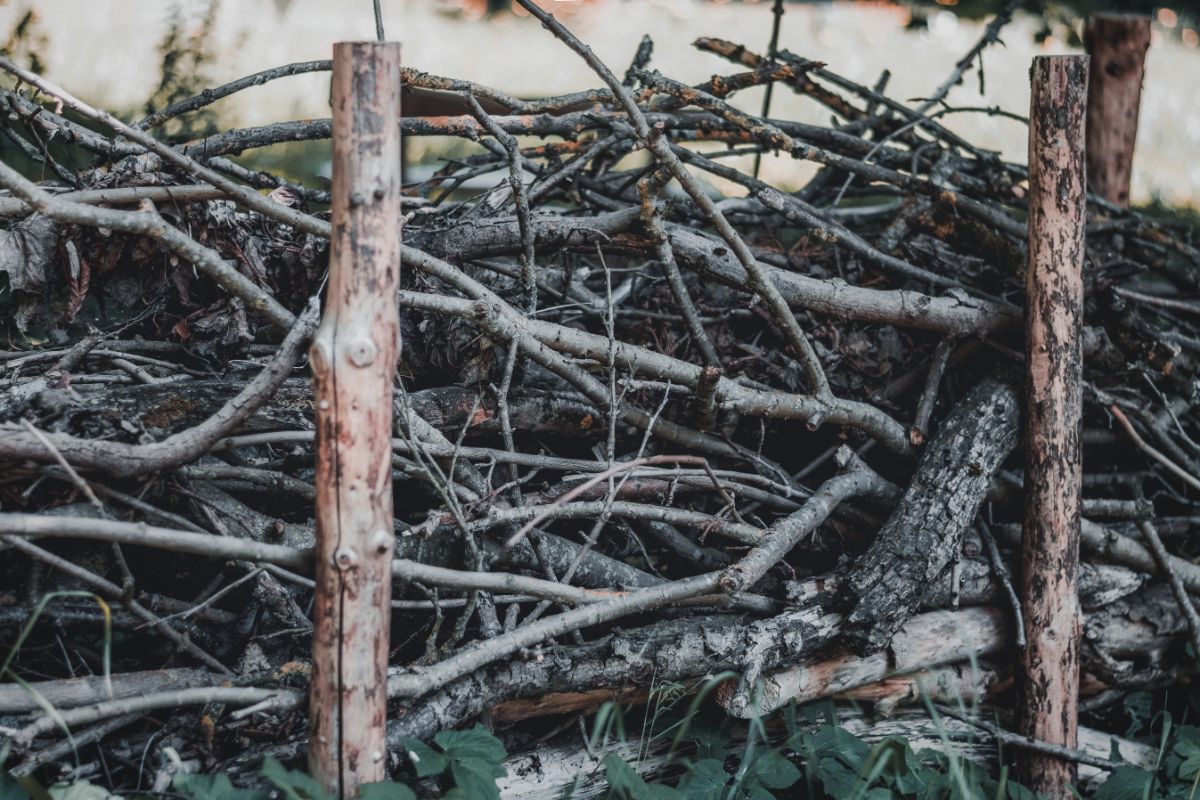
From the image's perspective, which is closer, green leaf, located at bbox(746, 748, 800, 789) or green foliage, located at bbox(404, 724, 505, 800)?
green foliage, located at bbox(404, 724, 505, 800)

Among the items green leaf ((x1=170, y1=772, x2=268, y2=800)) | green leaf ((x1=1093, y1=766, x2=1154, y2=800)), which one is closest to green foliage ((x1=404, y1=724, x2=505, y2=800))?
green leaf ((x1=170, y1=772, x2=268, y2=800))

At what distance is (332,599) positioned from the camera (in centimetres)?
185

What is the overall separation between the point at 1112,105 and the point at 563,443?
3138 mm

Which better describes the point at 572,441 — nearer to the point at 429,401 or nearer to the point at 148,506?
the point at 429,401

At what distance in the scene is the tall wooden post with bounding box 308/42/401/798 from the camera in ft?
5.89

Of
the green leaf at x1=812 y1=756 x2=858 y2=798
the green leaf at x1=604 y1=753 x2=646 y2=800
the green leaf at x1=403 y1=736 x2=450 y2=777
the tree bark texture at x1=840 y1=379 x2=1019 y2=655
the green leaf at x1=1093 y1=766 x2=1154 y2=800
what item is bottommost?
the green leaf at x1=1093 y1=766 x2=1154 y2=800

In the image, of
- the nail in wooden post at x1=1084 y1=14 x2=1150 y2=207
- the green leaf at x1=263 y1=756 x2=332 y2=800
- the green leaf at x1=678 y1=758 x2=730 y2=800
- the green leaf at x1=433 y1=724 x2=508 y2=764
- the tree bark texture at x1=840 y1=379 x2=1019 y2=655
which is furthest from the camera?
the nail in wooden post at x1=1084 y1=14 x2=1150 y2=207

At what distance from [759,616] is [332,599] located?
1335 mm

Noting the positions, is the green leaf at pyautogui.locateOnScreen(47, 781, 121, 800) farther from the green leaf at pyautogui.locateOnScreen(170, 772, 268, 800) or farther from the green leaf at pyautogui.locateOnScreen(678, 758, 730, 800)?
the green leaf at pyautogui.locateOnScreen(678, 758, 730, 800)

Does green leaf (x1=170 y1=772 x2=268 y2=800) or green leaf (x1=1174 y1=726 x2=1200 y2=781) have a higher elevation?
green leaf (x1=170 y1=772 x2=268 y2=800)

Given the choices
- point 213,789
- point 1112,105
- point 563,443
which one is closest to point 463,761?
point 213,789

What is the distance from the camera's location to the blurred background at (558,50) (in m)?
4.82

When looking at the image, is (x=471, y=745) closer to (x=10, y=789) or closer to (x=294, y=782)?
(x=294, y=782)

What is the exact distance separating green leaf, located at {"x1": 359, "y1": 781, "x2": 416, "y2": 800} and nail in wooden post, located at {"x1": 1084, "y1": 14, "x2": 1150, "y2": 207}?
3907mm
